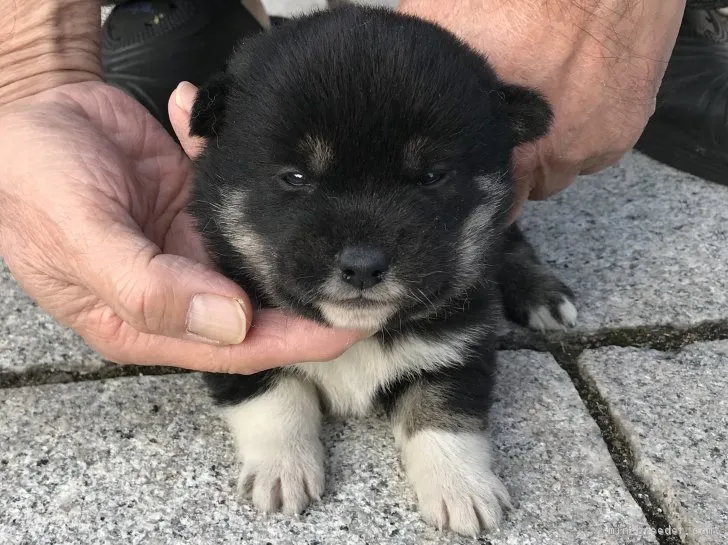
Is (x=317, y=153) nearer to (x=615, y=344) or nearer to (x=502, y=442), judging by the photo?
(x=502, y=442)

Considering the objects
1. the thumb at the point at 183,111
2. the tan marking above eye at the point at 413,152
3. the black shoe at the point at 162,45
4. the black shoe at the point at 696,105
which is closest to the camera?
the tan marking above eye at the point at 413,152

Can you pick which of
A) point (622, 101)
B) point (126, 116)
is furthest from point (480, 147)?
point (126, 116)

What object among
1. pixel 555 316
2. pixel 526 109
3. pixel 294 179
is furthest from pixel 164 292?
pixel 555 316

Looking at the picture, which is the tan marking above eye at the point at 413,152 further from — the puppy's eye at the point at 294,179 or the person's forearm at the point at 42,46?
the person's forearm at the point at 42,46

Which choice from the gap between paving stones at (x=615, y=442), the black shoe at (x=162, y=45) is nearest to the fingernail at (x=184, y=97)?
the black shoe at (x=162, y=45)

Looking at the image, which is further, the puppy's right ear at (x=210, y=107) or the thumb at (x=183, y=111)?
the thumb at (x=183, y=111)

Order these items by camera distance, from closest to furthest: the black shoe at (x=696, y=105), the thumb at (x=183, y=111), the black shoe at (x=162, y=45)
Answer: the thumb at (x=183, y=111) < the black shoe at (x=696, y=105) < the black shoe at (x=162, y=45)
